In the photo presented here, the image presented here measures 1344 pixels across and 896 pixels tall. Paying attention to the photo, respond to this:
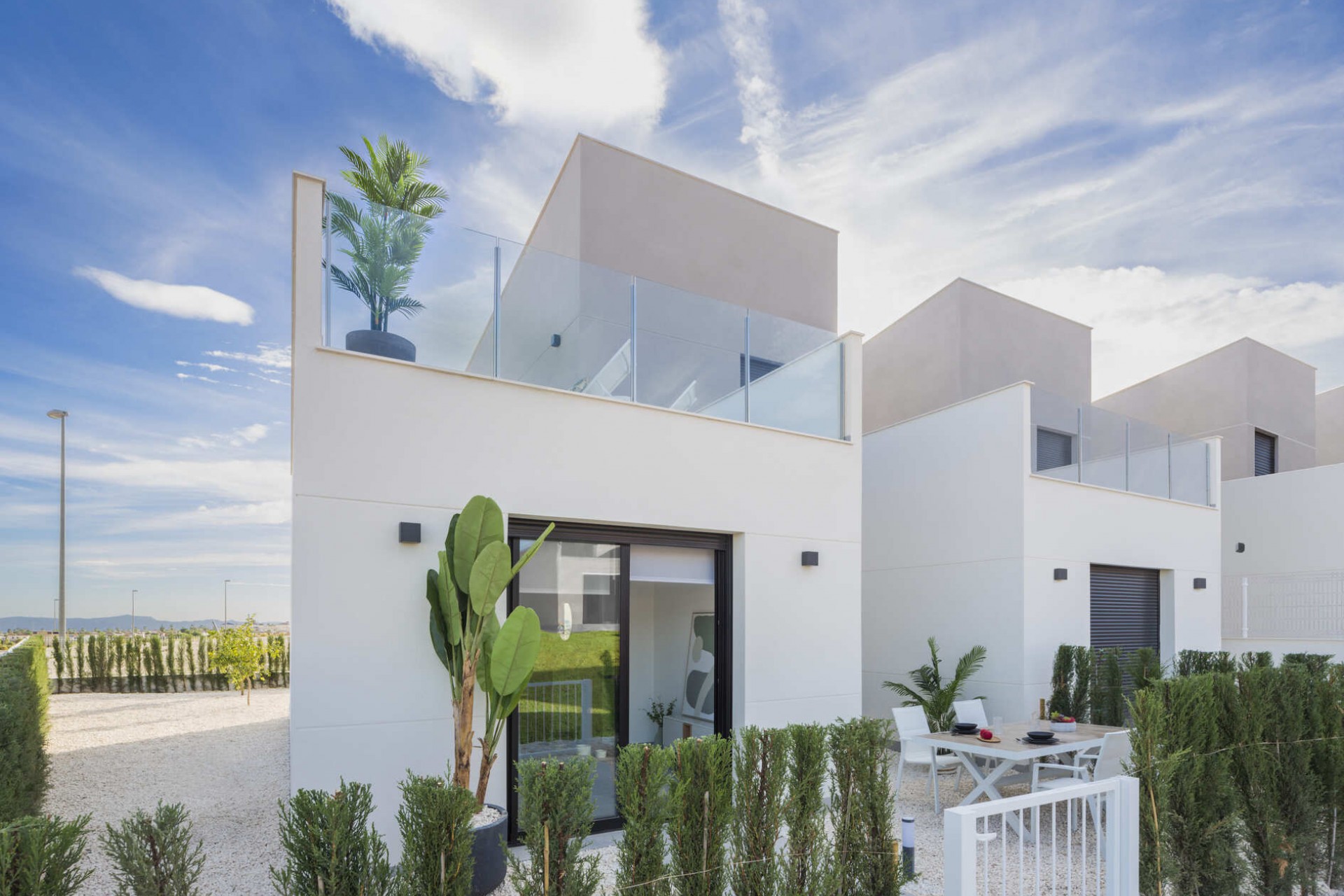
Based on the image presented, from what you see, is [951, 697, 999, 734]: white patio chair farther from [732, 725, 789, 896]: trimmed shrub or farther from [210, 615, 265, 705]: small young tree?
[210, 615, 265, 705]: small young tree

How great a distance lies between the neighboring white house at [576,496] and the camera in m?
4.84

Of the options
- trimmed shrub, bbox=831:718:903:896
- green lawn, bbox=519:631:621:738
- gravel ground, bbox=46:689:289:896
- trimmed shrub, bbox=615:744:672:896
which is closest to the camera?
trimmed shrub, bbox=615:744:672:896

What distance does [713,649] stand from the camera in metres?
6.77

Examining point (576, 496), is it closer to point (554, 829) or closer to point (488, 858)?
point (488, 858)

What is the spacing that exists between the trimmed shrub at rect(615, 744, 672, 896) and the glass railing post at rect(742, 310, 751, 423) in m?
4.01

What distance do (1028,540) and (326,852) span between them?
8235 millimetres

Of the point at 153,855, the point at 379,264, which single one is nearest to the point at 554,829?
the point at 153,855

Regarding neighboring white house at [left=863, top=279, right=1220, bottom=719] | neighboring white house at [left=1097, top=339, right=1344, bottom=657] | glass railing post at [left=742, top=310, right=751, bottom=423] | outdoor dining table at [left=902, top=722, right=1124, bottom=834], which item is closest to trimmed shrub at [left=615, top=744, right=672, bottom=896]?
outdoor dining table at [left=902, top=722, right=1124, bottom=834]

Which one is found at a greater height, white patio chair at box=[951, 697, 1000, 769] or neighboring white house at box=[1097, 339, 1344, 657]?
neighboring white house at box=[1097, 339, 1344, 657]

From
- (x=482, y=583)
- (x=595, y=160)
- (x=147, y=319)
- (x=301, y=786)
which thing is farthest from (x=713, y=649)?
(x=147, y=319)

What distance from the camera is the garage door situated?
9.88m

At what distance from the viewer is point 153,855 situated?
2355 mm

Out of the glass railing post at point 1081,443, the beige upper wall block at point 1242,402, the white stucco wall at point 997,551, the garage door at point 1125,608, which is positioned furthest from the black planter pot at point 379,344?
the beige upper wall block at point 1242,402

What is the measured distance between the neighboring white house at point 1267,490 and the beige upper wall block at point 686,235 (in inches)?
335
